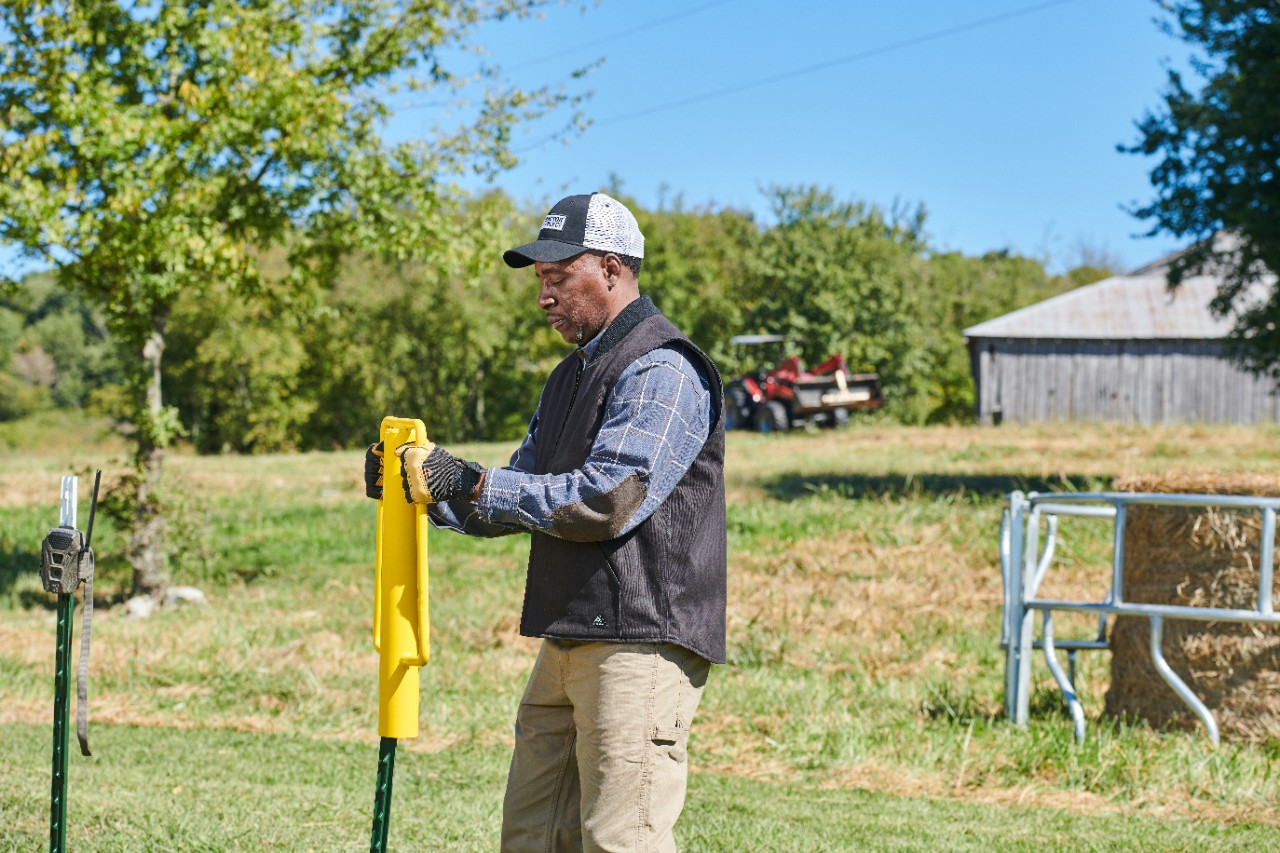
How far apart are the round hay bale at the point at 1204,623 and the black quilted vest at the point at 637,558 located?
4.04 meters

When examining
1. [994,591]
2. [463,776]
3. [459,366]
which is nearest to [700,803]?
[463,776]

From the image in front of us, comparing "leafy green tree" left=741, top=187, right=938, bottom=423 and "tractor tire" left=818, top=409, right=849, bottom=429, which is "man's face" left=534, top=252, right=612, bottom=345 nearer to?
"tractor tire" left=818, top=409, right=849, bottom=429

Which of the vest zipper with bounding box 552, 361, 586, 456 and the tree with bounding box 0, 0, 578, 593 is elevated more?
the tree with bounding box 0, 0, 578, 593

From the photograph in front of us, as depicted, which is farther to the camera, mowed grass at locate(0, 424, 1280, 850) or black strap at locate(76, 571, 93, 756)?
mowed grass at locate(0, 424, 1280, 850)

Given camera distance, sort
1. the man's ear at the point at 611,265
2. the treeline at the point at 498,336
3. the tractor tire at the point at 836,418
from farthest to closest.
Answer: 1. the treeline at the point at 498,336
2. the tractor tire at the point at 836,418
3. the man's ear at the point at 611,265

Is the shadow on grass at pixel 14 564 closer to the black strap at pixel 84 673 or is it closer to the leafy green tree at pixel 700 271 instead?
the black strap at pixel 84 673

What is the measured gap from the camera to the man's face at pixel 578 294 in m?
3.39

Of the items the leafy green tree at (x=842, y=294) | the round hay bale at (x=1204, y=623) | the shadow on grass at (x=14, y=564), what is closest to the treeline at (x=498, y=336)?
the leafy green tree at (x=842, y=294)

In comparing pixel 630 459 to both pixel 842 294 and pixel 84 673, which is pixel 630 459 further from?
pixel 842 294

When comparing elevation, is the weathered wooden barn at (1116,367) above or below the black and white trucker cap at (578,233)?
above

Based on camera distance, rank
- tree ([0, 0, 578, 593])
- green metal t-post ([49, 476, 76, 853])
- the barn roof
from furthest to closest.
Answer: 1. the barn roof
2. tree ([0, 0, 578, 593])
3. green metal t-post ([49, 476, 76, 853])

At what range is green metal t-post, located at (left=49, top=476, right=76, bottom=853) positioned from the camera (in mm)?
3193

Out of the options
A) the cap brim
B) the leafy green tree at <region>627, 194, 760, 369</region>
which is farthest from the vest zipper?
the leafy green tree at <region>627, 194, 760, 369</region>

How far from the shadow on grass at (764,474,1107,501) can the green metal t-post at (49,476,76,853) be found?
12663mm
